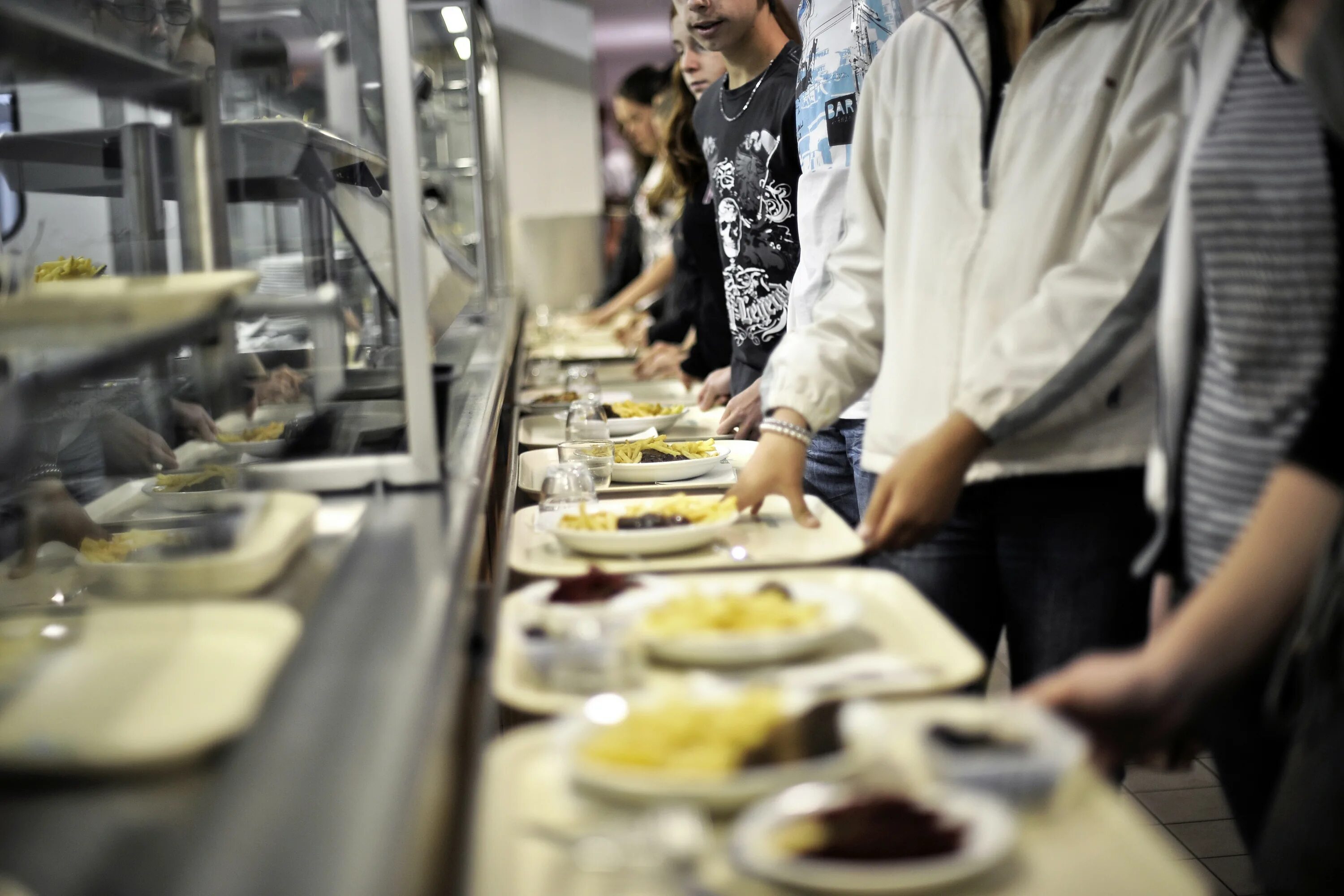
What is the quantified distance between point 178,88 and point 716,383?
173cm

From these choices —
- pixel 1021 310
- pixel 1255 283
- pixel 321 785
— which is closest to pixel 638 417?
pixel 1021 310

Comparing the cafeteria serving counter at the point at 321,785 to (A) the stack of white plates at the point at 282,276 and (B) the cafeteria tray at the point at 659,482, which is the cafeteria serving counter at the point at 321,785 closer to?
(A) the stack of white plates at the point at 282,276

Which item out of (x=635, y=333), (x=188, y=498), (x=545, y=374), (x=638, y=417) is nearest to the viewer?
(x=188, y=498)

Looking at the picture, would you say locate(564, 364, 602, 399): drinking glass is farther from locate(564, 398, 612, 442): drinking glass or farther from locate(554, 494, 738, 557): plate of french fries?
locate(554, 494, 738, 557): plate of french fries

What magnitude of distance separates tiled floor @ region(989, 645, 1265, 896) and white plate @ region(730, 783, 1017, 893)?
5.88 ft

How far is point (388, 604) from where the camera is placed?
112cm

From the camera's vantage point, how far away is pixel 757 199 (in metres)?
2.65

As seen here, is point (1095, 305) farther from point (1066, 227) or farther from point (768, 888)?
point (768, 888)

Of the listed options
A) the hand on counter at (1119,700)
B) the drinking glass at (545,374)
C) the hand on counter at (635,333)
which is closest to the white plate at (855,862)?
the hand on counter at (1119,700)

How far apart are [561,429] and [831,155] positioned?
85 centimetres

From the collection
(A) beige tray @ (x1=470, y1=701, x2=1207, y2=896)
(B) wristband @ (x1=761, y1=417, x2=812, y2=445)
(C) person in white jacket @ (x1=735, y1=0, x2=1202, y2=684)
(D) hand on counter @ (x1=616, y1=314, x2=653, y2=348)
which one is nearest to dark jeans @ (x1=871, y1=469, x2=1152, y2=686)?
(C) person in white jacket @ (x1=735, y1=0, x2=1202, y2=684)

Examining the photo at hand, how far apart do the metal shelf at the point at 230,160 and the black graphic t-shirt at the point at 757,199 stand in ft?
3.57

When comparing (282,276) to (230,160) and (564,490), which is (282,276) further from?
(564,490)

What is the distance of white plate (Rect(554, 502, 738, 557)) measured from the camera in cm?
148
